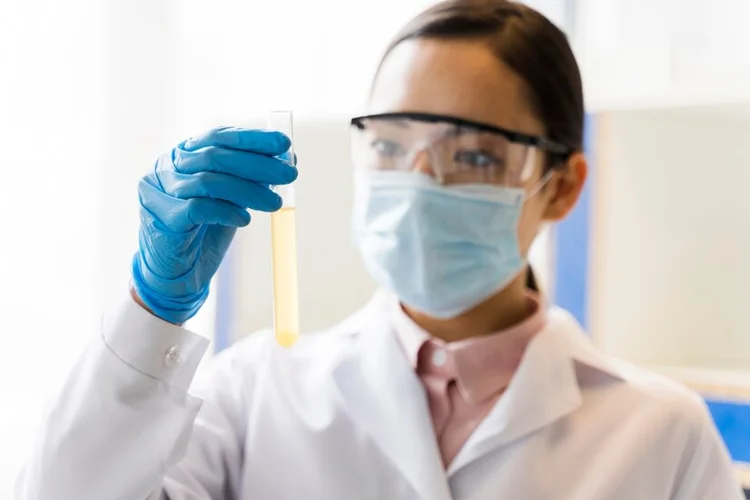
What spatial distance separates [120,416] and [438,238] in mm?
422

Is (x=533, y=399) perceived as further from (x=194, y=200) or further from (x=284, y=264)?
(x=194, y=200)

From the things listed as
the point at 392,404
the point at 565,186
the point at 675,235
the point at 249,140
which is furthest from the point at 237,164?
the point at 675,235

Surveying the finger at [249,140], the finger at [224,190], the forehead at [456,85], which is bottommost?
the finger at [224,190]

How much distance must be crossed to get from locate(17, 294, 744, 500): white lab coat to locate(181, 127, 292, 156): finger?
203mm

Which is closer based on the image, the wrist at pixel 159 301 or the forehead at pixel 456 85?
the wrist at pixel 159 301

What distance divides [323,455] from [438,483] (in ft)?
0.46

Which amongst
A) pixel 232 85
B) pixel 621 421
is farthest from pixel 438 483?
pixel 232 85

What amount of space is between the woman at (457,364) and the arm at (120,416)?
7 cm

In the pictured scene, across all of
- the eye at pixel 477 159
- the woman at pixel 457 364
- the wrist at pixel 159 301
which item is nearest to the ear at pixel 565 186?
the woman at pixel 457 364

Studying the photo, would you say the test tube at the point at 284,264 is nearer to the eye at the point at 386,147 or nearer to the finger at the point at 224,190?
the finger at the point at 224,190

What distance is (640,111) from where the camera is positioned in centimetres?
143

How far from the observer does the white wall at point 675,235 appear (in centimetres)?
144

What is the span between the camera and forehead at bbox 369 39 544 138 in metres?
1.02

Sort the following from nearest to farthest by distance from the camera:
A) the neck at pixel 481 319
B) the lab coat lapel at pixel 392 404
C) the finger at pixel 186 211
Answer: the finger at pixel 186 211 → the lab coat lapel at pixel 392 404 → the neck at pixel 481 319
